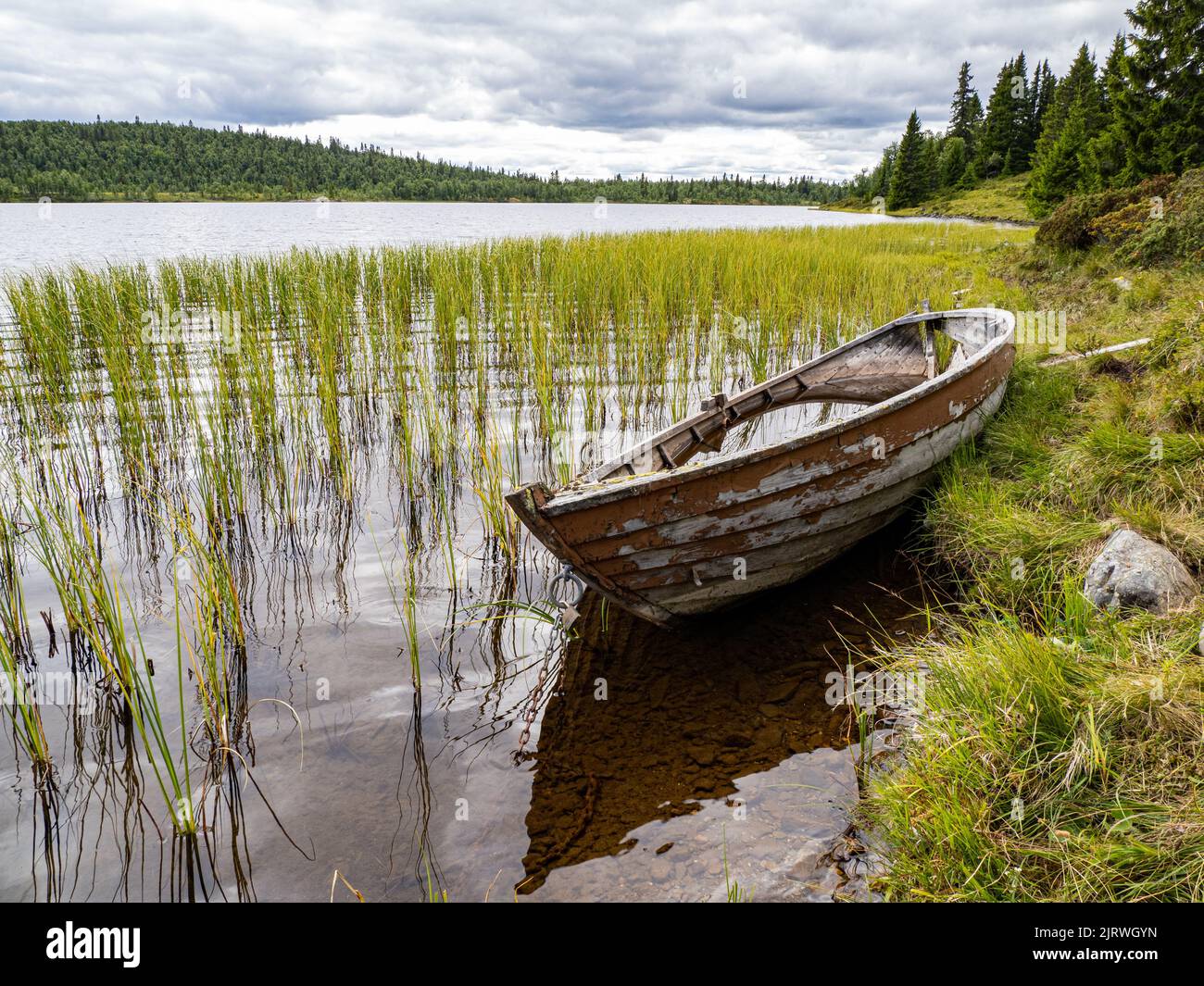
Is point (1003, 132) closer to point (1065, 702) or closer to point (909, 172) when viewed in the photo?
point (909, 172)

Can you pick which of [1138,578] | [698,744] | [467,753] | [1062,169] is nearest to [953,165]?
[1062,169]

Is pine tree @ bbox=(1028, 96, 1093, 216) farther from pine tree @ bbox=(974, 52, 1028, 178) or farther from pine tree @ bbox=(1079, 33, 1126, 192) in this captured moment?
pine tree @ bbox=(974, 52, 1028, 178)

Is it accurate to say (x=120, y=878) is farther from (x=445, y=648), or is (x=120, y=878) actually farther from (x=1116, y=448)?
(x=1116, y=448)

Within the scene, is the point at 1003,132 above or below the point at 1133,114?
above

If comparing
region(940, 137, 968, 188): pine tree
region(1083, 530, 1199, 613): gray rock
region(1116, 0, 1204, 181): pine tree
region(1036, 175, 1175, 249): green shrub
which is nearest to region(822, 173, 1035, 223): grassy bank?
region(940, 137, 968, 188): pine tree

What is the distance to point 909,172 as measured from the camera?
53.6 metres

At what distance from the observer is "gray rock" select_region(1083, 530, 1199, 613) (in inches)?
122

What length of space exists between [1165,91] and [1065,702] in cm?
2713

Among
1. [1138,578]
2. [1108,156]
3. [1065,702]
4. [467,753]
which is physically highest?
[1108,156]

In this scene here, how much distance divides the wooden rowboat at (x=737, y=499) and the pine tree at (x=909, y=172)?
5652 centimetres

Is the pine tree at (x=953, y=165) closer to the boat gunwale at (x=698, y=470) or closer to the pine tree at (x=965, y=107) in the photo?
the pine tree at (x=965, y=107)

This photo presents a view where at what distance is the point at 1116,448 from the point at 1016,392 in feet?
6.16

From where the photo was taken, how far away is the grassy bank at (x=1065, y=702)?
81.0 inches
